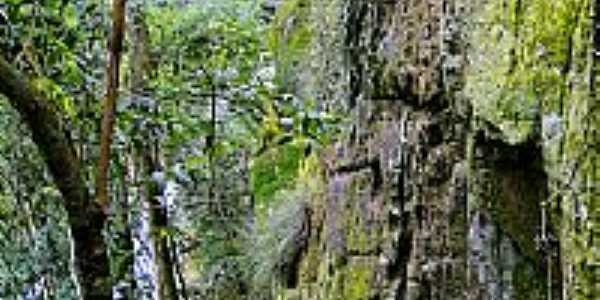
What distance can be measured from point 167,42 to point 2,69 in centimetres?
540

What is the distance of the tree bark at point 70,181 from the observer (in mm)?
1855

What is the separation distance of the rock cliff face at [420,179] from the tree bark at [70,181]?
1.60 metres

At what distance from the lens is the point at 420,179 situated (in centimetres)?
454

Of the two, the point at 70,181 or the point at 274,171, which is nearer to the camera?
the point at 70,181

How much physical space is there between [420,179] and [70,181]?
2.79m

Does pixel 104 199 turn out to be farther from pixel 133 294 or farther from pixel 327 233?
pixel 327 233

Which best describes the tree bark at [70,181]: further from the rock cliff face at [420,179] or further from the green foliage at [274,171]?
the green foliage at [274,171]

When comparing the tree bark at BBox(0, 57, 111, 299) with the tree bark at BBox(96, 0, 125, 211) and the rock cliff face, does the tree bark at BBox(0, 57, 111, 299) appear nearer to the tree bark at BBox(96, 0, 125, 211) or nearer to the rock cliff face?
the tree bark at BBox(96, 0, 125, 211)

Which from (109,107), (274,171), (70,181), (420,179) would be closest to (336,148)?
(420,179)

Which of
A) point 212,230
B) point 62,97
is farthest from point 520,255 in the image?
point 212,230

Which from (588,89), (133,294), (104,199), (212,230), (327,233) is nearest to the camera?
(104,199)

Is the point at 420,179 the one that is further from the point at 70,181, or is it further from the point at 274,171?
the point at 274,171

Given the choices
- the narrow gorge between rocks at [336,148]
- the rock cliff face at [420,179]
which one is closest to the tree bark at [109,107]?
the narrow gorge between rocks at [336,148]

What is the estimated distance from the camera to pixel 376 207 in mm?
4836
